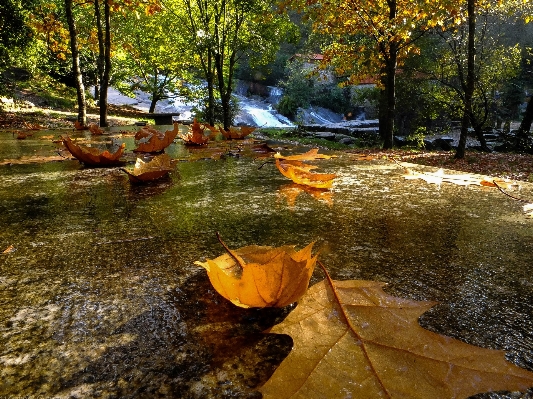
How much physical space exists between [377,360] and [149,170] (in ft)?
5.40

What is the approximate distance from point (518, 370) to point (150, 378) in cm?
47

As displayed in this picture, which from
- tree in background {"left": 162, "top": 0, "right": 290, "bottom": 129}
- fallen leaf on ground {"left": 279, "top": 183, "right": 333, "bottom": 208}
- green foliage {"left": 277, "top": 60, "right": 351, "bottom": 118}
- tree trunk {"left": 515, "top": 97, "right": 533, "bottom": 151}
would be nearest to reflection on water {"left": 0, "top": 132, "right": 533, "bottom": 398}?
fallen leaf on ground {"left": 279, "top": 183, "right": 333, "bottom": 208}

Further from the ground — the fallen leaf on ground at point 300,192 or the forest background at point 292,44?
the forest background at point 292,44

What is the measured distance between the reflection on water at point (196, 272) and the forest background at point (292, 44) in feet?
21.3

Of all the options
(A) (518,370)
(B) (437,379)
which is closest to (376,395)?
(B) (437,379)

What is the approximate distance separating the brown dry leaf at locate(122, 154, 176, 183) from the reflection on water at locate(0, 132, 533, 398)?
134mm

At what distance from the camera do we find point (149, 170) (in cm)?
192

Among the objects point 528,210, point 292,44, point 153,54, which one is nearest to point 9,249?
point 528,210

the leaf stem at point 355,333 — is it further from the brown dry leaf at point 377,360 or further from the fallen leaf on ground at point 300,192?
the fallen leaf on ground at point 300,192

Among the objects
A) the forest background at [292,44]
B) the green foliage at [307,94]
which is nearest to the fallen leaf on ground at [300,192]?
the forest background at [292,44]

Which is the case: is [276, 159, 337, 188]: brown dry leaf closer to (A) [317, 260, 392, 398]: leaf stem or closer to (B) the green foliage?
(A) [317, 260, 392, 398]: leaf stem

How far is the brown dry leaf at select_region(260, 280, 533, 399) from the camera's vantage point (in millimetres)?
450

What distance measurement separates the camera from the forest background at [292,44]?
8.59 metres

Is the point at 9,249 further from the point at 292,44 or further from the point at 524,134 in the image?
the point at 292,44
